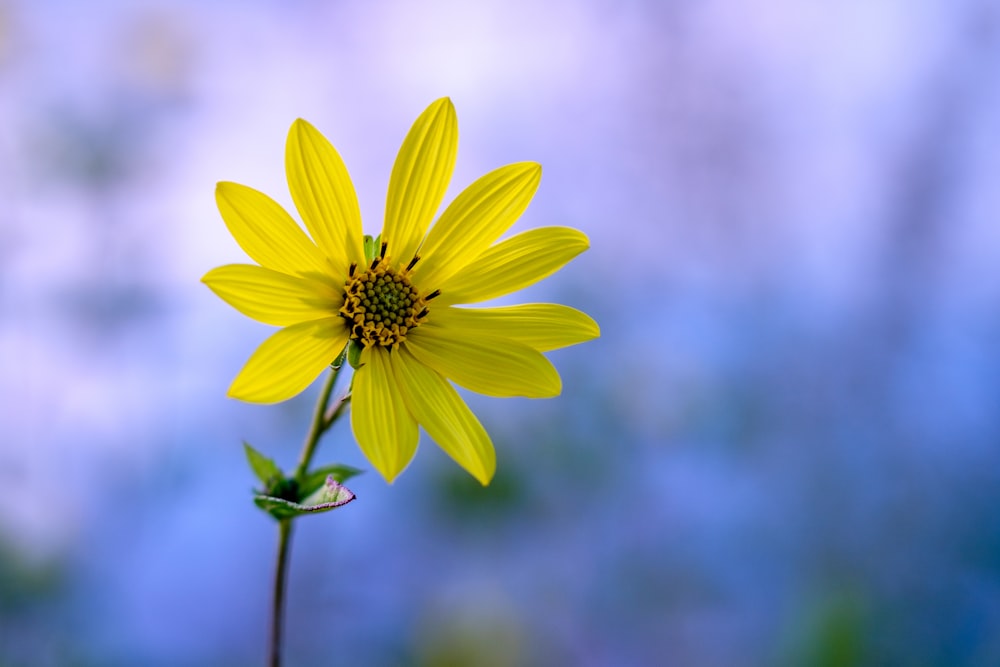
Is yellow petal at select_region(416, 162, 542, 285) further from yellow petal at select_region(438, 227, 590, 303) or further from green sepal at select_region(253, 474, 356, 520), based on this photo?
green sepal at select_region(253, 474, 356, 520)

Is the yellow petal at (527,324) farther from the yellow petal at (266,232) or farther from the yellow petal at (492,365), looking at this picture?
the yellow petal at (266,232)

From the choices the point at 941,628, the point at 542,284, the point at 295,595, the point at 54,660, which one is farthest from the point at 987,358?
the point at 54,660

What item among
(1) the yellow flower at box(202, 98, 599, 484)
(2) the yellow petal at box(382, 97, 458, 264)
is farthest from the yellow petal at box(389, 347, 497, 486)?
(2) the yellow petal at box(382, 97, 458, 264)

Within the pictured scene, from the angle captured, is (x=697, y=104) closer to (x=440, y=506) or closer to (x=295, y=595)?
(x=440, y=506)

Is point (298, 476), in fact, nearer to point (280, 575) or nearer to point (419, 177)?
point (280, 575)

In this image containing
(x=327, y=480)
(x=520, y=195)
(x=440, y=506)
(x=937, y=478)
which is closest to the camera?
(x=327, y=480)

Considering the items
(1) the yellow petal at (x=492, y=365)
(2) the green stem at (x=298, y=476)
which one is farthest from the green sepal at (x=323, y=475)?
(1) the yellow petal at (x=492, y=365)
